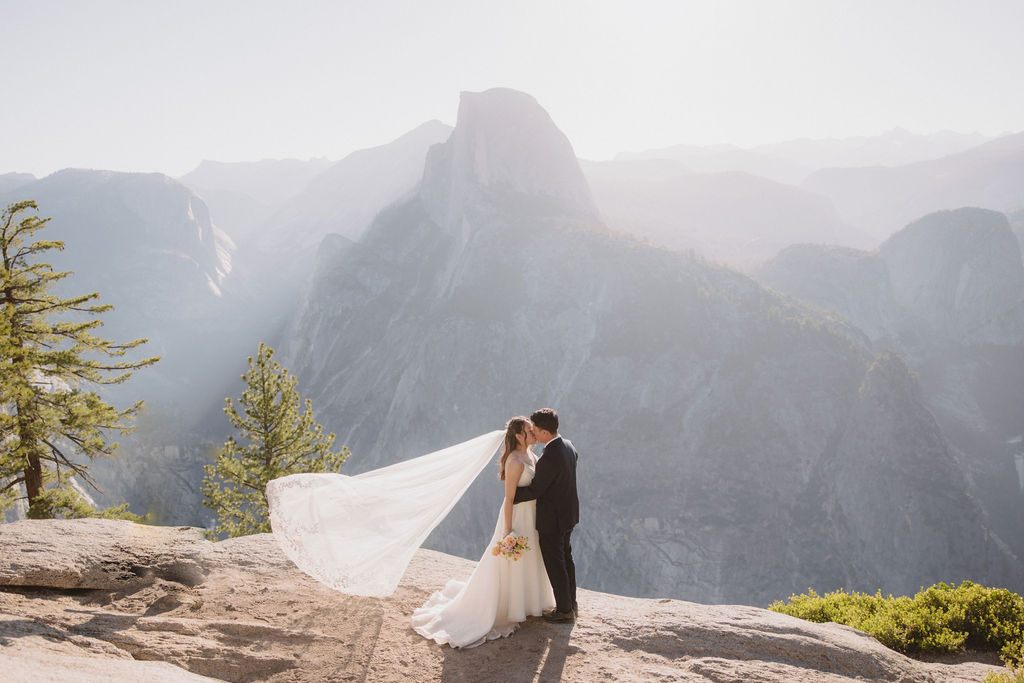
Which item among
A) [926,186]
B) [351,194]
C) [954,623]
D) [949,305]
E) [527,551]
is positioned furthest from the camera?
[351,194]

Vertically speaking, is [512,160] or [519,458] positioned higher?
[512,160]

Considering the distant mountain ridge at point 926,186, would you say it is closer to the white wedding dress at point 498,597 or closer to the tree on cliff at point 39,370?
the white wedding dress at point 498,597

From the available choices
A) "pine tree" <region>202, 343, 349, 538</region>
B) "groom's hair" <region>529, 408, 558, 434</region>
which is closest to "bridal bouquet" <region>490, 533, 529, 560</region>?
"groom's hair" <region>529, 408, 558, 434</region>

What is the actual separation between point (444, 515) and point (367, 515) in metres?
1.58

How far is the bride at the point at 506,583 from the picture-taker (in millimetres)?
6609

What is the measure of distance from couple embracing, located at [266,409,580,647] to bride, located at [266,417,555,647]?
1 centimetres

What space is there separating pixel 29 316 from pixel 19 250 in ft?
5.91

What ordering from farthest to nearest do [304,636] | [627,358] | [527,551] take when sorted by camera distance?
1. [627,358]
2. [527,551]
3. [304,636]

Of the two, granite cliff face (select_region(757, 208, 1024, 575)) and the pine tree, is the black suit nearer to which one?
the pine tree

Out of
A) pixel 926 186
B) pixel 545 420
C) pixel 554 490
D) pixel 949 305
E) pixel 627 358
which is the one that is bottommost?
pixel 554 490

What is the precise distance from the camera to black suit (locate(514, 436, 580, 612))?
6.66 m

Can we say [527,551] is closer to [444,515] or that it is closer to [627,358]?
[444,515]

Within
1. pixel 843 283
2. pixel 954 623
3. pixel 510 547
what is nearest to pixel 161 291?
pixel 510 547

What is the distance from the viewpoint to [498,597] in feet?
22.1
